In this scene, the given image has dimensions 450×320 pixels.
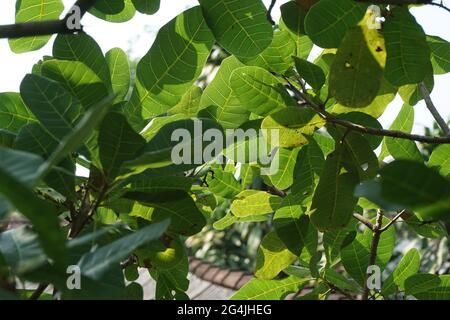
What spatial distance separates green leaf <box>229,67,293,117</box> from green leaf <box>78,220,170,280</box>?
0.53 m

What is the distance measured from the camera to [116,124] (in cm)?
91

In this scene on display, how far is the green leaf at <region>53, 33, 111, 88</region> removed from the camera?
1.15 metres

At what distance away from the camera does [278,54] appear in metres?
1.28

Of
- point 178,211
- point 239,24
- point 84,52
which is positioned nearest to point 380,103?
point 239,24

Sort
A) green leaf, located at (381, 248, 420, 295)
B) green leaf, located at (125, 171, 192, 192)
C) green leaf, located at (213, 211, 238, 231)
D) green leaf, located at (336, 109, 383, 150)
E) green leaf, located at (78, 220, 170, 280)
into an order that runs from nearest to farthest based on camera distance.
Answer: green leaf, located at (78, 220, 170, 280) → green leaf, located at (125, 171, 192, 192) → green leaf, located at (336, 109, 383, 150) → green leaf, located at (381, 248, 420, 295) → green leaf, located at (213, 211, 238, 231)

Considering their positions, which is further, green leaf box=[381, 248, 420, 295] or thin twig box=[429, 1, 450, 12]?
green leaf box=[381, 248, 420, 295]

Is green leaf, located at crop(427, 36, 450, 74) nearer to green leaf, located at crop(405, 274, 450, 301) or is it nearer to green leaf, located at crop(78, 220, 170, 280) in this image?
green leaf, located at crop(405, 274, 450, 301)

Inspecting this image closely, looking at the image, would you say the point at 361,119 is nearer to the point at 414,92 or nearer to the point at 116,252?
the point at 414,92

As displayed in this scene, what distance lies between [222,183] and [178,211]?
13.4 inches

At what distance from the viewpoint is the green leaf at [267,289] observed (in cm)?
143
